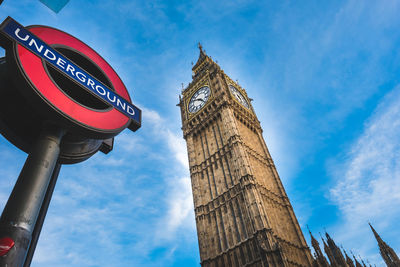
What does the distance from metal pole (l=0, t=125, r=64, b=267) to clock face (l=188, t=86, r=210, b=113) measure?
1535 inches

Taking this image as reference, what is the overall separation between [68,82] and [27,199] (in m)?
3.45

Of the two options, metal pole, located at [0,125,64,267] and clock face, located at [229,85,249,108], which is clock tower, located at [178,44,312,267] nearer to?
clock face, located at [229,85,249,108]

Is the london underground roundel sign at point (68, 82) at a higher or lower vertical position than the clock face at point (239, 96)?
lower

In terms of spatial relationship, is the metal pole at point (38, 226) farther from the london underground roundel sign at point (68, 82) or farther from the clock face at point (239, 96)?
the clock face at point (239, 96)

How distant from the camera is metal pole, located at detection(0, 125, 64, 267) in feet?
16.6

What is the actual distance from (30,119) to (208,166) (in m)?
30.6

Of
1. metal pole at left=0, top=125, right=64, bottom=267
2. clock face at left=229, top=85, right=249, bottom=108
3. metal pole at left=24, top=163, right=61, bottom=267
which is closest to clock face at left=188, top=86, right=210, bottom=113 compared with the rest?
clock face at left=229, top=85, right=249, bottom=108

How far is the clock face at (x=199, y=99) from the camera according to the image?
150ft

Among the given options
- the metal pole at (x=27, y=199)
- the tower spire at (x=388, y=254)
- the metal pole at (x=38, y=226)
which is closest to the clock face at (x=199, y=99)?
the metal pole at (x=38, y=226)

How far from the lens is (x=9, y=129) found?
7.18 m

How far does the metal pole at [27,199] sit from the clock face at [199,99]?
38991mm

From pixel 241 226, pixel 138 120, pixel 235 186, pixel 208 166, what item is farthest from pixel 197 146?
pixel 138 120

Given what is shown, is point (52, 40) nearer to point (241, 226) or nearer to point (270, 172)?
point (241, 226)

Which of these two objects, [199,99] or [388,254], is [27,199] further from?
[388,254]
